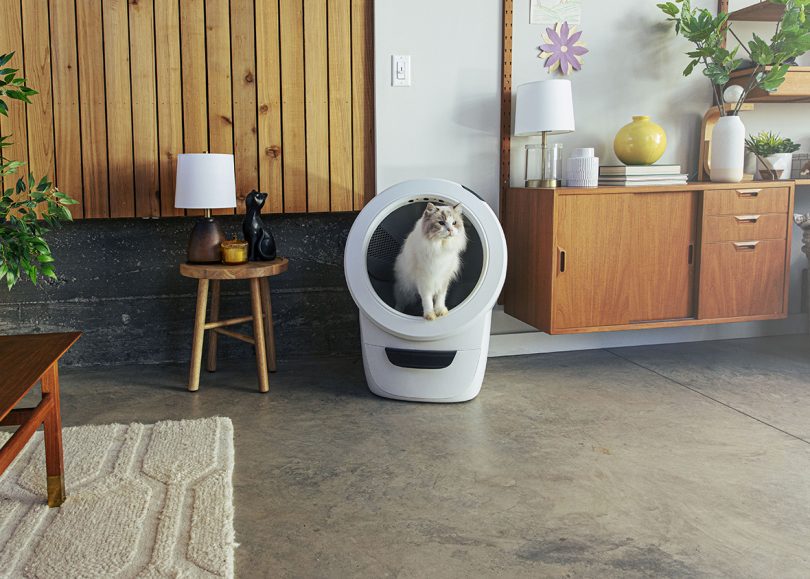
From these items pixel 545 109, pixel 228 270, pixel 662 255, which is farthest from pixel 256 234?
pixel 662 255

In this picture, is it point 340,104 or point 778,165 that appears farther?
point 778,165

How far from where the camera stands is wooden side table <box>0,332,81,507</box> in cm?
152

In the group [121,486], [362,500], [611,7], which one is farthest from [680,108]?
[121,486]

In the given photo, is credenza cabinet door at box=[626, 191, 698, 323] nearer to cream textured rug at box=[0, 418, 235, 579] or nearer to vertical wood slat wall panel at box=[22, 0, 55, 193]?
cream textured rug at box=[0, 418, 235, 579]

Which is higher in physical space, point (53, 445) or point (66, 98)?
point (66, 98)

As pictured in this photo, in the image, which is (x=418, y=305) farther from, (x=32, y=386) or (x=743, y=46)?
(x=743, y=46)

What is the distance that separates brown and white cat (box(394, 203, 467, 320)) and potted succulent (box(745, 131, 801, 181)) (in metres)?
1.61

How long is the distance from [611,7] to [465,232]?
141cm

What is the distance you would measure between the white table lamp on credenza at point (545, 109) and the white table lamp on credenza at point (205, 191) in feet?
4.01

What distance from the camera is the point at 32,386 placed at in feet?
4.90

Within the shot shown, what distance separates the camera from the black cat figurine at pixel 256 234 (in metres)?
3.00

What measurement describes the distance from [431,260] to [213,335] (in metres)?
1.04

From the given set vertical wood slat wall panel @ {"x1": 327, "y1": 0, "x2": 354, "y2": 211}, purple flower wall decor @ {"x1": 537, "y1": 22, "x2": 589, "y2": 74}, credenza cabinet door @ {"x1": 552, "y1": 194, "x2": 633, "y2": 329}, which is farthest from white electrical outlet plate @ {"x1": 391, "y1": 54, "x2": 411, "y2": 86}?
credenza cabinet door @ {"x1": 552, "y1": 194, "x2": 633, "y2": 329}

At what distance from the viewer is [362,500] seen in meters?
1.99
